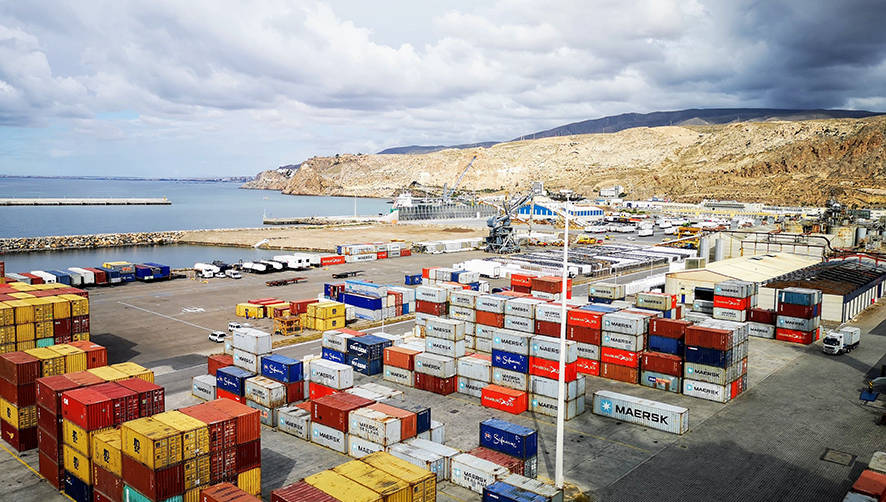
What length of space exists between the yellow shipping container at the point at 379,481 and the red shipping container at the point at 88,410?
10095 millimetres

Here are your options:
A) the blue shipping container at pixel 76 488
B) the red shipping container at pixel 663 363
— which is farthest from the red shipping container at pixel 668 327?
the blue shipping container at pixel 76 488

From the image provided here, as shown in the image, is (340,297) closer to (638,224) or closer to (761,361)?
(761,361)

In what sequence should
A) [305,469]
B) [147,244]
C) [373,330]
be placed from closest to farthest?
1. [305,469]
2. [373,330]
3. [147,244]

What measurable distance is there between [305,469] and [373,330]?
2763cm

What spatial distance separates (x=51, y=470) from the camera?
83.0ft

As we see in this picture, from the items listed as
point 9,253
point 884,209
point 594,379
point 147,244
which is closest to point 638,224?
point 884,209

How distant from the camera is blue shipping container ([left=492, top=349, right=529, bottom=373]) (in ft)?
114

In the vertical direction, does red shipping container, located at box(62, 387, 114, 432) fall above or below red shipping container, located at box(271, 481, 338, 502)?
above

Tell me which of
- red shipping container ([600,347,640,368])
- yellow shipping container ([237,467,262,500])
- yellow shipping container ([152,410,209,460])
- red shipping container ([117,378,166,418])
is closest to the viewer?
yellow shipping container ([152,410,209,460])

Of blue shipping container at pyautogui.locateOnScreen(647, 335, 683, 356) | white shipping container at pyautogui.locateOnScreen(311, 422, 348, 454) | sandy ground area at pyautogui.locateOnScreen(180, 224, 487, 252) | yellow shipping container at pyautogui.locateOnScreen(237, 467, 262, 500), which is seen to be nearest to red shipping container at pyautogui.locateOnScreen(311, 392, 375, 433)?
white shipping container at pyautogui.locateOnScreen(311, 422, 348, 454)

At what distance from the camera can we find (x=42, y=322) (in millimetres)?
37438

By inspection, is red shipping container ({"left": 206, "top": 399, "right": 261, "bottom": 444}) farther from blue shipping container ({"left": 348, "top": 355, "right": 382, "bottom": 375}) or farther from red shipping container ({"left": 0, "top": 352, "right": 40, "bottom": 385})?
blue shipping container ({"left": 348, "top": 355, "right": 382, "bottom": 375})

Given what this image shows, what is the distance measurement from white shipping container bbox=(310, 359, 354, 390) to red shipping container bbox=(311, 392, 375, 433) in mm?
3086

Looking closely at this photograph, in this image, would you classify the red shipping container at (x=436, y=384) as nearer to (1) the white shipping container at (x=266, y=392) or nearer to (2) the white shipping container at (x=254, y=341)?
(1) the white shipping container at (x=266, y=392)
